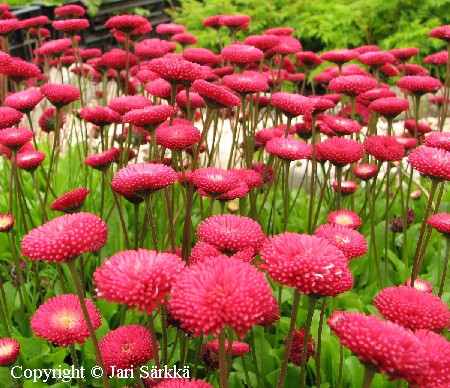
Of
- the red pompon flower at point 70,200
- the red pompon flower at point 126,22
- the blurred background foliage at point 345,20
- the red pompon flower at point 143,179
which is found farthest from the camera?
the blurred background foliage at point 345,20

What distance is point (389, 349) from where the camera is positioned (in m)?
0.74

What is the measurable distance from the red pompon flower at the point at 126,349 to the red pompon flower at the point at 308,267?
0.33 m

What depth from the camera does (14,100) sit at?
191cm

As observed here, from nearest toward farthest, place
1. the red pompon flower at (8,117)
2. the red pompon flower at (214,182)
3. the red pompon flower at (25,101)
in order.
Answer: the red pompon flower at (214,182), the red pompon flower at (8,117), the red pompon flower at (25,101)

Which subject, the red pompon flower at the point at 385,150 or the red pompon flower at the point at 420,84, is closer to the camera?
the red pompon flower at the point at 385,150

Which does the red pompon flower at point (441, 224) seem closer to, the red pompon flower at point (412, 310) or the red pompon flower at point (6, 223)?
the red pompon flower at point (412, 310)

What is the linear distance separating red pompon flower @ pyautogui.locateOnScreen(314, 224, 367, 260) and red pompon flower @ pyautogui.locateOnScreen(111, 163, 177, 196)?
0.35 metres

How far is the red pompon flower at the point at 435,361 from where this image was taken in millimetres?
811

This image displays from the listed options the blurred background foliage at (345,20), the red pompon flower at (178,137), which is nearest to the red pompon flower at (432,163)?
the red pompon flower at (178,137)

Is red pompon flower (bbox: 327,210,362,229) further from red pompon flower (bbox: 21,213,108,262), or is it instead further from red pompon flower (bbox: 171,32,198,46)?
red pompon flower (bbox: 171,32,198,46)

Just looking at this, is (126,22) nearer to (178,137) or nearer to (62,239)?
(178,137)

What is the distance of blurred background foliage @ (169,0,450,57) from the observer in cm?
574

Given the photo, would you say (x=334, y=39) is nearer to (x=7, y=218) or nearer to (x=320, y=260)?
(x=7, y=218)

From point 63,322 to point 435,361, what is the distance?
26.4 inches
